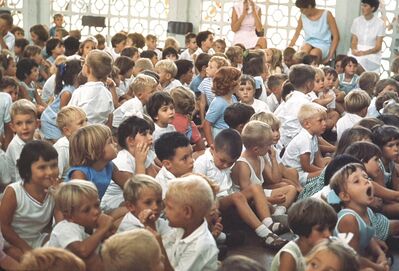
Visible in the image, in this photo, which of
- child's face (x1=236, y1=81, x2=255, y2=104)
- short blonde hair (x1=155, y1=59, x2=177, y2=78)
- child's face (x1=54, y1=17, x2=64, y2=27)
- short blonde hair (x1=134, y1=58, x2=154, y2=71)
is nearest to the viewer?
child's face (x1=236, y1=81, x2=255, y2=104)

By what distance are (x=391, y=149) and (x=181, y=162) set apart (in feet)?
5.52

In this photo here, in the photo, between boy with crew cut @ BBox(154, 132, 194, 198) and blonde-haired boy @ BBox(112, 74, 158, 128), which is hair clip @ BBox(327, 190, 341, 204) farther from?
blonde-haired boy @ BBox(112, 74, 158, 128)

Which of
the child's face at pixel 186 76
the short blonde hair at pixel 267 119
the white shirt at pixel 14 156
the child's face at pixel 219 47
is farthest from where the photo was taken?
the child's face at pixel 219 47

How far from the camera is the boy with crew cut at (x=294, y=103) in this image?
6504 mm

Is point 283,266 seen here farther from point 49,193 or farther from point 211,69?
point 211,69

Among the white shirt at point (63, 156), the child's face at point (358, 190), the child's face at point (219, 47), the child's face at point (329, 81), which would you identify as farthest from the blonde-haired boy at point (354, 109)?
the child's face at point (219, 47)

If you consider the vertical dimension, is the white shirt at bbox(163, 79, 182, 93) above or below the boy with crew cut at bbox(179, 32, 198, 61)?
below

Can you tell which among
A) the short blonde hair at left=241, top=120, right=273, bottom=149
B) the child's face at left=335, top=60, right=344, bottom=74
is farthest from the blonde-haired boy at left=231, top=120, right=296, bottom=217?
the child's face at left=335, top=60, right=344, bottom=74

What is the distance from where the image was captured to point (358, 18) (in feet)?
35.1

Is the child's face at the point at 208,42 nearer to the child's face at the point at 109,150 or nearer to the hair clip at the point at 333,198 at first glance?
the child's face at the point at 109,150

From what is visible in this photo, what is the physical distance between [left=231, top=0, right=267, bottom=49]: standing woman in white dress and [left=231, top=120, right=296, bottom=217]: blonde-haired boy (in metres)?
6.05

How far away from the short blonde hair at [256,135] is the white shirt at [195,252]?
1524 mm

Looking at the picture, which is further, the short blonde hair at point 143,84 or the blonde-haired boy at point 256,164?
the short blonde hair at point 143,84

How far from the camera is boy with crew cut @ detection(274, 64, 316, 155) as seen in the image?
6.50 meters
